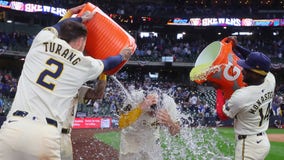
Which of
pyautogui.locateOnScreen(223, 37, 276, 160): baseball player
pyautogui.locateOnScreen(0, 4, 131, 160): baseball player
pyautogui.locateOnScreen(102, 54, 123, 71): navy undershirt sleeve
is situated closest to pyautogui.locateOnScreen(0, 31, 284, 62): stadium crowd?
pyautogui.locateOnScreen(223, 37, 276, 160): baseball player

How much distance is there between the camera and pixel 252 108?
433 centimetres

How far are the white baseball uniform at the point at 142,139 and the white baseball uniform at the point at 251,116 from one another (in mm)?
1026

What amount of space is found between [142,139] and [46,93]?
242 cm

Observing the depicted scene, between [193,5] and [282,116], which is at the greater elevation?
[193,5]

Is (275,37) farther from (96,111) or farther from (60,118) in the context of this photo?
(60,118)

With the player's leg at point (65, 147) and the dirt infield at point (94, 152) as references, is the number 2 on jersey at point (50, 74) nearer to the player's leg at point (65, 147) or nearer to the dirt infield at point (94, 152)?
the player's leg at point (65, 147)

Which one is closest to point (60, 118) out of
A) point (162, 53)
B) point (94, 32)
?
point (94, 32)

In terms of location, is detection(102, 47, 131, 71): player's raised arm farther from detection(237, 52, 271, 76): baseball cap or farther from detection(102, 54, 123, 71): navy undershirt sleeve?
detection(237, 52, 271, 76): baseball cap

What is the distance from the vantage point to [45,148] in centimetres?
290

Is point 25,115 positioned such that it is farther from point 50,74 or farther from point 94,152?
point 94,152

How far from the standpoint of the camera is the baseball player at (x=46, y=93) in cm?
290

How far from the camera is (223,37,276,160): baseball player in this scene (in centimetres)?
432

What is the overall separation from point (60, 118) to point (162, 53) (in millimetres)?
31780

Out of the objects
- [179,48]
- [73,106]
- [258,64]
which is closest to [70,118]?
[73,106]
